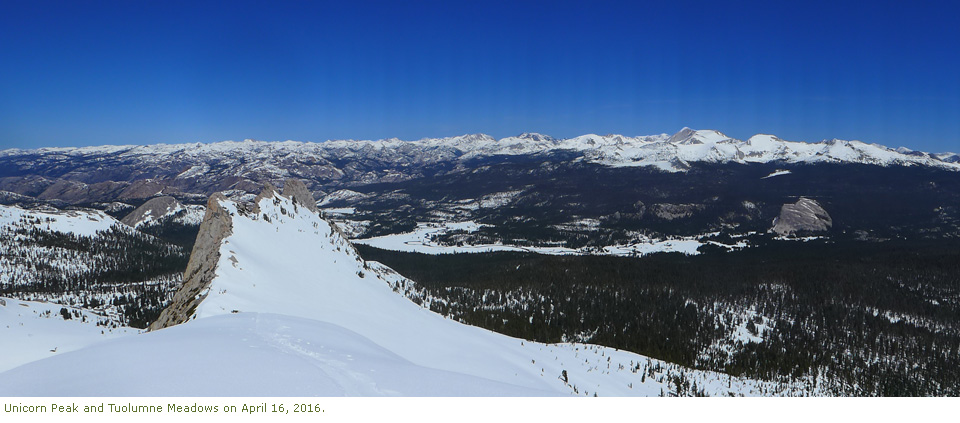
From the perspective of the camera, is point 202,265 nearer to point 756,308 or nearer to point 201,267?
point 201,267

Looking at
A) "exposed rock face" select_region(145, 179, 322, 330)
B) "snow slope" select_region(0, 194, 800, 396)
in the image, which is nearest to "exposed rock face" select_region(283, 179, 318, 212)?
"snow slope" select_region(0, 194, 800, 396)

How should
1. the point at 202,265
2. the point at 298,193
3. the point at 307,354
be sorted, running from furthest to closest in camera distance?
the point at 298,193
the point at 202,265
the point at 307,354

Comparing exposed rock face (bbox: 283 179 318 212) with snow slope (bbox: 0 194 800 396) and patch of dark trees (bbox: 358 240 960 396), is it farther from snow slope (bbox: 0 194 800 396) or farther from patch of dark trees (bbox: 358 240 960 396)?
patch of dark trees (bbox: 358 240 960 396)

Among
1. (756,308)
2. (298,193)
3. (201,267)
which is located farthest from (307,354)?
(756,308)

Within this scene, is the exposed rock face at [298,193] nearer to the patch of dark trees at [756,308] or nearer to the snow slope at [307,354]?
the snow slope at [307,354]

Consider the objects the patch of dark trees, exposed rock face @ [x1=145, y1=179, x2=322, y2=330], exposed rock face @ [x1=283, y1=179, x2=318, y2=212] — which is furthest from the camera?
exposed rock face @ [x1=283, y1=179, x2=318, y2=212]

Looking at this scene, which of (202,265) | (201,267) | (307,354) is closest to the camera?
(307,354)
